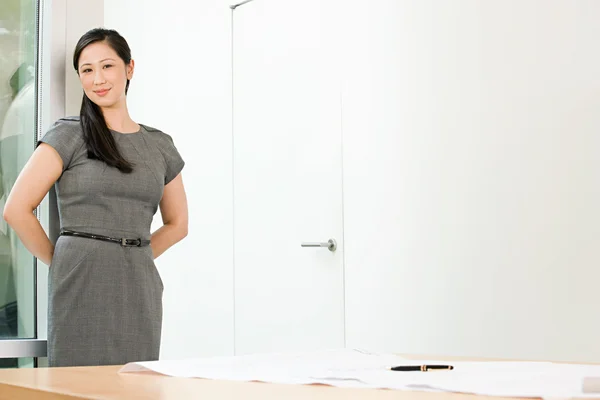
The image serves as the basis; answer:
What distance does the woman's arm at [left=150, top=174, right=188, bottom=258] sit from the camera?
7.93 feet

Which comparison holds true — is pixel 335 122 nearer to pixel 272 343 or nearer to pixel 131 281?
pixel 272 343

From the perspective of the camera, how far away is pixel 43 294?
214cm

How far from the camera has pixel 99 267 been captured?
2068 mm

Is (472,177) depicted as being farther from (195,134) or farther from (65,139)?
(195,134)

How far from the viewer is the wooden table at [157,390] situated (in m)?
0.71

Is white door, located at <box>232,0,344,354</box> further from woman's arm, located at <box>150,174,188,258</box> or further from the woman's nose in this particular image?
the woman's nose

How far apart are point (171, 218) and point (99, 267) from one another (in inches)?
16.4

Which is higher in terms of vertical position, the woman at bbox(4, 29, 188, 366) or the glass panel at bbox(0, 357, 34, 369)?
the woman at bbox(4, 29, 188, 366)

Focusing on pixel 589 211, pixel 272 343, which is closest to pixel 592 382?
pixel 589 211

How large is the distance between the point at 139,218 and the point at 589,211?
4.41 ft

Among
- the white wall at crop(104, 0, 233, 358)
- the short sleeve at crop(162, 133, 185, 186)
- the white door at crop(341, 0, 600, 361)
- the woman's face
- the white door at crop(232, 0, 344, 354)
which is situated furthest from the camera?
the white wall at crop(104, 0, 233, 358)

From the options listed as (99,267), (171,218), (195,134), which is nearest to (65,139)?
(99,267)

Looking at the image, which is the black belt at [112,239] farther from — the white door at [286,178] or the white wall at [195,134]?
the white wall at [195,134]

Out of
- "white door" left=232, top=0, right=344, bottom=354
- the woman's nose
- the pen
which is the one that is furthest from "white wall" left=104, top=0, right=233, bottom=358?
the pen
